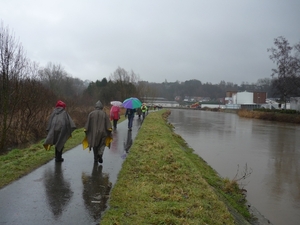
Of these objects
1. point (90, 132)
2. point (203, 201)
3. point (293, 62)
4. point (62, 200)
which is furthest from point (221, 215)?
point (293, 62)

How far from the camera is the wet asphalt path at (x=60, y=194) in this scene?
461 cm

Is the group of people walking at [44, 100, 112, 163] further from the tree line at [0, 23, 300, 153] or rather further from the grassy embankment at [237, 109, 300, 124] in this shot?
the grassy embankment at [237, 109, 300, 124]

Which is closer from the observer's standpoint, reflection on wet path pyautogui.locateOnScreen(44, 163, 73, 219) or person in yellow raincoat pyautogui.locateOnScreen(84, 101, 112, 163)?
reflection on wet path pyautogui.locateOnScreen(44, 163, 73, 219)

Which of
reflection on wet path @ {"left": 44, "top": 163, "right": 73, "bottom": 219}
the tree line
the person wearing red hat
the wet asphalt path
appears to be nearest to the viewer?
the wet asphalt path

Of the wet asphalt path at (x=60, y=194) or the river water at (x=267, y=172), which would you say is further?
the river water at (x=267, y=172)

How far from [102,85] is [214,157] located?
48741mm

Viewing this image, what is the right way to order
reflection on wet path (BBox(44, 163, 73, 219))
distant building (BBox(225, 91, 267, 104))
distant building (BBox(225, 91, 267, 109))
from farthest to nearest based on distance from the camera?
distant building (BBox(225, 91, 267, 104))
distant building (BBox(225, 91, 267, 109))
reflection on wet path (BBox(44, 163, 73, 219))

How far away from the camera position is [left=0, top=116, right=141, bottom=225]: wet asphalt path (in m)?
4.61

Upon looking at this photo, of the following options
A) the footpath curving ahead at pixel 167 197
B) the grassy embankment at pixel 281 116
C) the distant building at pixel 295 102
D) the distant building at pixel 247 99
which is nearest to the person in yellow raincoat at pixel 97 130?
the footpath curving ahead at pixel 167 197

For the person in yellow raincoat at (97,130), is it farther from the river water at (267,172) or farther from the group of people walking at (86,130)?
the river water at (267,172)

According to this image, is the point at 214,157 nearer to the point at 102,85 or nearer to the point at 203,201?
the point at 203,201

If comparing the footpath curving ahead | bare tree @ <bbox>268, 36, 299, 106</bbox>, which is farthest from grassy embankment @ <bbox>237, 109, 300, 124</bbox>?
the footpath curving ahead

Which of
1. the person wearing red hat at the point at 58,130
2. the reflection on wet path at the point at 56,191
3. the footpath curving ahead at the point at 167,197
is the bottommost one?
the footpath curving ahead at the point at 167,197

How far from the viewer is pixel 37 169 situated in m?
7.52
